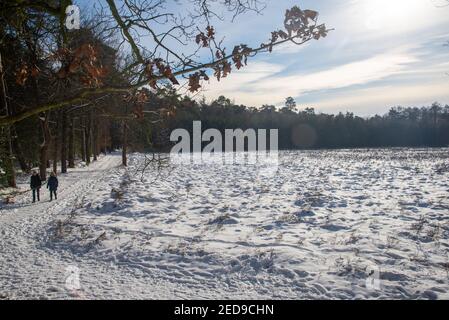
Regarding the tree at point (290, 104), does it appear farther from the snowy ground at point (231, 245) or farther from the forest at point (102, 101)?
the snowy ground at point (231, 245)

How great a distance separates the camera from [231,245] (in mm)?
8633

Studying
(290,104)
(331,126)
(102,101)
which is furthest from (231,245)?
(290,104)

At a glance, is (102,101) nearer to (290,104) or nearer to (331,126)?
(331,126)

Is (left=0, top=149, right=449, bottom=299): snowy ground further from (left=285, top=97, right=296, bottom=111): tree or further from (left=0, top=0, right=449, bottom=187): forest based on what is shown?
(left=285, top=97, right=296, bottom=111): tree

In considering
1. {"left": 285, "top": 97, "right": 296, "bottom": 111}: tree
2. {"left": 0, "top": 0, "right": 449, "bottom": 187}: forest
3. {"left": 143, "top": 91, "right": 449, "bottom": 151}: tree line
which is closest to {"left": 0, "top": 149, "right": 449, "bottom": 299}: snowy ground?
{"left": 0, "top": 0, "right": 449, "bottom": 187}: forest

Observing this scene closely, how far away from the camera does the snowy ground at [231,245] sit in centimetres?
624

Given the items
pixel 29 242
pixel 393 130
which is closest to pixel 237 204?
pixel 29 242

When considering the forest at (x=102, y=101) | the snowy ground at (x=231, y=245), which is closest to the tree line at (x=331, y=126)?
the forest at (x=102, y=101)

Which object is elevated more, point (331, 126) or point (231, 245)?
point (331, 126)

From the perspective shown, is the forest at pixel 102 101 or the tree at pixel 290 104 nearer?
the forest at pixel 102 101

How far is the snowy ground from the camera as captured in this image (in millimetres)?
6242

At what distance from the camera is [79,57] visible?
8.70 ft
